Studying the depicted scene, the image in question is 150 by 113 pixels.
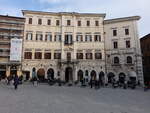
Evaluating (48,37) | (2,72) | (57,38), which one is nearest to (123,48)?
(57,38)

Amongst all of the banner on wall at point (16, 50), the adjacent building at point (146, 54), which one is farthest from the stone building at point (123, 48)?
the banner on wall at point (16, 50)

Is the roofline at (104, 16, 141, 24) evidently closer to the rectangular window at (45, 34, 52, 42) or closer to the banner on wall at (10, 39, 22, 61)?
the rectangular window at (45, 34, 52, 42)

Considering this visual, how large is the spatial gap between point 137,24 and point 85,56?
1338cm

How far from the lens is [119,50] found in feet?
114

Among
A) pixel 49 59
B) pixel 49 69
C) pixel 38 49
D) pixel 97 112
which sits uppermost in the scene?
pixel 38 49

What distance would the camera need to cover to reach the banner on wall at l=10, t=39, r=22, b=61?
32312 mm

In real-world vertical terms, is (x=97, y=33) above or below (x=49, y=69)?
above

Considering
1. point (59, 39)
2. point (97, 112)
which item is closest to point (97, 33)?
point (59, 39)

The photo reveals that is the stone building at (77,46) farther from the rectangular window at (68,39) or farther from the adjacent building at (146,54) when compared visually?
the adjacent building at (146,54)

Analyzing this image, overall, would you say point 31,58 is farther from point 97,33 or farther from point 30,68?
point 97,33

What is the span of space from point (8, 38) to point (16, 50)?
10.3ft

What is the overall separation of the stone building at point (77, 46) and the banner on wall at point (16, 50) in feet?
3.74

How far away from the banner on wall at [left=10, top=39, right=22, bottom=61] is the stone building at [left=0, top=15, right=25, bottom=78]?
612 millimetres

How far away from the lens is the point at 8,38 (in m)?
33.0
